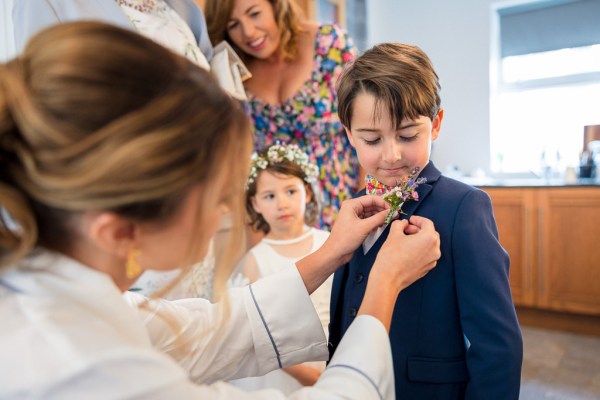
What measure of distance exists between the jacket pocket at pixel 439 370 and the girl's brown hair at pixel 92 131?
596mm

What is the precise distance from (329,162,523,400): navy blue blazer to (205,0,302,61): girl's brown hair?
1096 millimetres

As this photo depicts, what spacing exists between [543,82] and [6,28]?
3.84m

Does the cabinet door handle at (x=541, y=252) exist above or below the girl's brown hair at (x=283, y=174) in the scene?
below

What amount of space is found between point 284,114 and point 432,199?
1014 mm

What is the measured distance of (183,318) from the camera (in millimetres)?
904

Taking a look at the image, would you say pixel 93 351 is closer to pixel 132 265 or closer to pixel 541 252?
pixel 132 265

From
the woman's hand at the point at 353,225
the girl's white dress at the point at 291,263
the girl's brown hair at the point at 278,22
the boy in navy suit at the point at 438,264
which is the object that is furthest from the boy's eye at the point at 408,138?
the girl's brown hair at the point at 278,22

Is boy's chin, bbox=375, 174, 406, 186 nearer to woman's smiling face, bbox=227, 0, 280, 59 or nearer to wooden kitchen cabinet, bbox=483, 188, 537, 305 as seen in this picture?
woman's smiling face, bbox=227, 0, 280, 59

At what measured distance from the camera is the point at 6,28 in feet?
4.17

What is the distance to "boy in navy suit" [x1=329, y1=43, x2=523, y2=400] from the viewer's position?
0.85m

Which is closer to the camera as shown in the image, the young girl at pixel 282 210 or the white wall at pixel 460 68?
the young girl at pixel 282 210

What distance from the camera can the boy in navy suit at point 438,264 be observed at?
0.85 metres

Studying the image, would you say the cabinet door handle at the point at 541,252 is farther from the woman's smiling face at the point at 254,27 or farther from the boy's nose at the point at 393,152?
the boy's nose at the point at 393,152

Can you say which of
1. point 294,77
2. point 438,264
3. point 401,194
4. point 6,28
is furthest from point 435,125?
point 6,28
